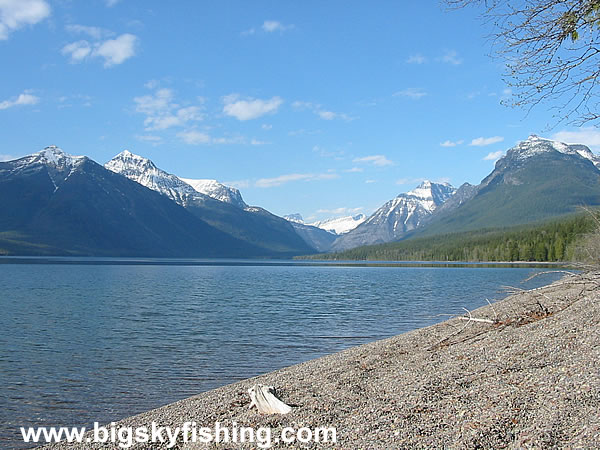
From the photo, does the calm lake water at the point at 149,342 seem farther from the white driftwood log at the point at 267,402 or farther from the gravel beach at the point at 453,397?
the white driftwood log at the point at 267,402

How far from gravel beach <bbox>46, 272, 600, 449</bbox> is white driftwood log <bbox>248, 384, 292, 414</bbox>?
24cm

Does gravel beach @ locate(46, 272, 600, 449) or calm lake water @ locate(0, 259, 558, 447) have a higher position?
gravel beach @ locate(46, 272, 600, 449)

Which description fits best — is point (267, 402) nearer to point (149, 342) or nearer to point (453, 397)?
point (453, 397)

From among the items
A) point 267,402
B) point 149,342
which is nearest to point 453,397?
point 267,402

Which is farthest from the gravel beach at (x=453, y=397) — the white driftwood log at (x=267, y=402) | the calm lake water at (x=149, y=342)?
the calm lake water at (x=149, y=342)

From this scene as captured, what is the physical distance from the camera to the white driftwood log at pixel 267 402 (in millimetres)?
12078

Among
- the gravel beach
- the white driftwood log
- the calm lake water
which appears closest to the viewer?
the gravel beach

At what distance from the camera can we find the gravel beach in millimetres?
8984

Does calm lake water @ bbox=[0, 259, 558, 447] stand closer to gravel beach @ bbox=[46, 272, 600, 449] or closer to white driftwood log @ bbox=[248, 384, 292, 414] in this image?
gravel beach @ bbox=[46, 272, 600, 449]

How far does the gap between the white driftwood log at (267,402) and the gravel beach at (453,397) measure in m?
0.24

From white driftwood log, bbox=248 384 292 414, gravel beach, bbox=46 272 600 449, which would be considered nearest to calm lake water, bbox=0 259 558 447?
gravel beach, bbox=46 272 600 449

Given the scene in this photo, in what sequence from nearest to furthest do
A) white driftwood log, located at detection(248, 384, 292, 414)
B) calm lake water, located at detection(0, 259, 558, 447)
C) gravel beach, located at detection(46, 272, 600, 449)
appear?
gravel beach, located at detection(46, 272, 600, 449) → white driftwood log, located at detection(248, 384, 292, 414) → calm lake water, located at detection(0, 259, 558, 447)

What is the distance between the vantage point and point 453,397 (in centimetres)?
1121

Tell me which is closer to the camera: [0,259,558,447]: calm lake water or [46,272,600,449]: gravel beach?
[46,272,600,449]: gravel beach
